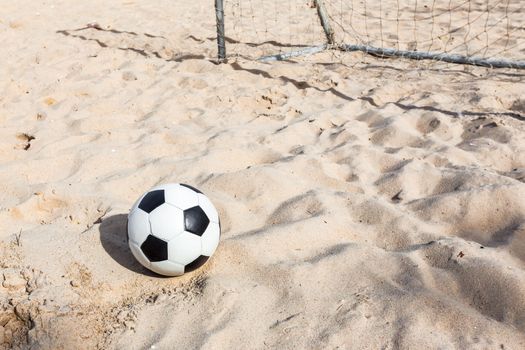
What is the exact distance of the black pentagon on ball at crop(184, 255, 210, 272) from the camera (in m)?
2.12

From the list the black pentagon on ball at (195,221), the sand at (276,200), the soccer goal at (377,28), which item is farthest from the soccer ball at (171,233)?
the soccer goal at (377,28)

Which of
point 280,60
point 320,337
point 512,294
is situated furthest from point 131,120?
point 512,294

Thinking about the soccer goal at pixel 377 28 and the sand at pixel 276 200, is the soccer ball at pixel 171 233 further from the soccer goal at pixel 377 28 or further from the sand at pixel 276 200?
the soccer goal at pixel 377 28

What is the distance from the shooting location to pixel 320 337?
180cm

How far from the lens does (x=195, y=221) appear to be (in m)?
2.13

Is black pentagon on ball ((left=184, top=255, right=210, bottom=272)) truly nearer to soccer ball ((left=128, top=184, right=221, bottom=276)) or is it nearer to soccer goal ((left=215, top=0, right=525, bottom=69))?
soccer ball ((left=128, top=184, right=221, bottom=276))

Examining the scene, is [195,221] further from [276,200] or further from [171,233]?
[276,200]

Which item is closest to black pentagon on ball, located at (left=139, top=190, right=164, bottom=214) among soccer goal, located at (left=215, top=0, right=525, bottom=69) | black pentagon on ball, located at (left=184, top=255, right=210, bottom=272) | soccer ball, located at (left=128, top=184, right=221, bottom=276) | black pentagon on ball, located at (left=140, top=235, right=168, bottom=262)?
soccer ball, located at (left=128, top=184, right=221, bottom=276)

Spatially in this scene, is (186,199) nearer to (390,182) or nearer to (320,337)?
(320,337)

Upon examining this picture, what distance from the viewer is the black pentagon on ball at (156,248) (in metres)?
2.08

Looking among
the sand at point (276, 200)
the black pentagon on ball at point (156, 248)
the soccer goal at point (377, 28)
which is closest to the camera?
the sand at point (276, 200)

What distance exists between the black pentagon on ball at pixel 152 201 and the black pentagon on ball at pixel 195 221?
141mm

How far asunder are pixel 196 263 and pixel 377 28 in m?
4.71

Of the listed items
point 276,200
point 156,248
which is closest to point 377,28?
point 276,200
